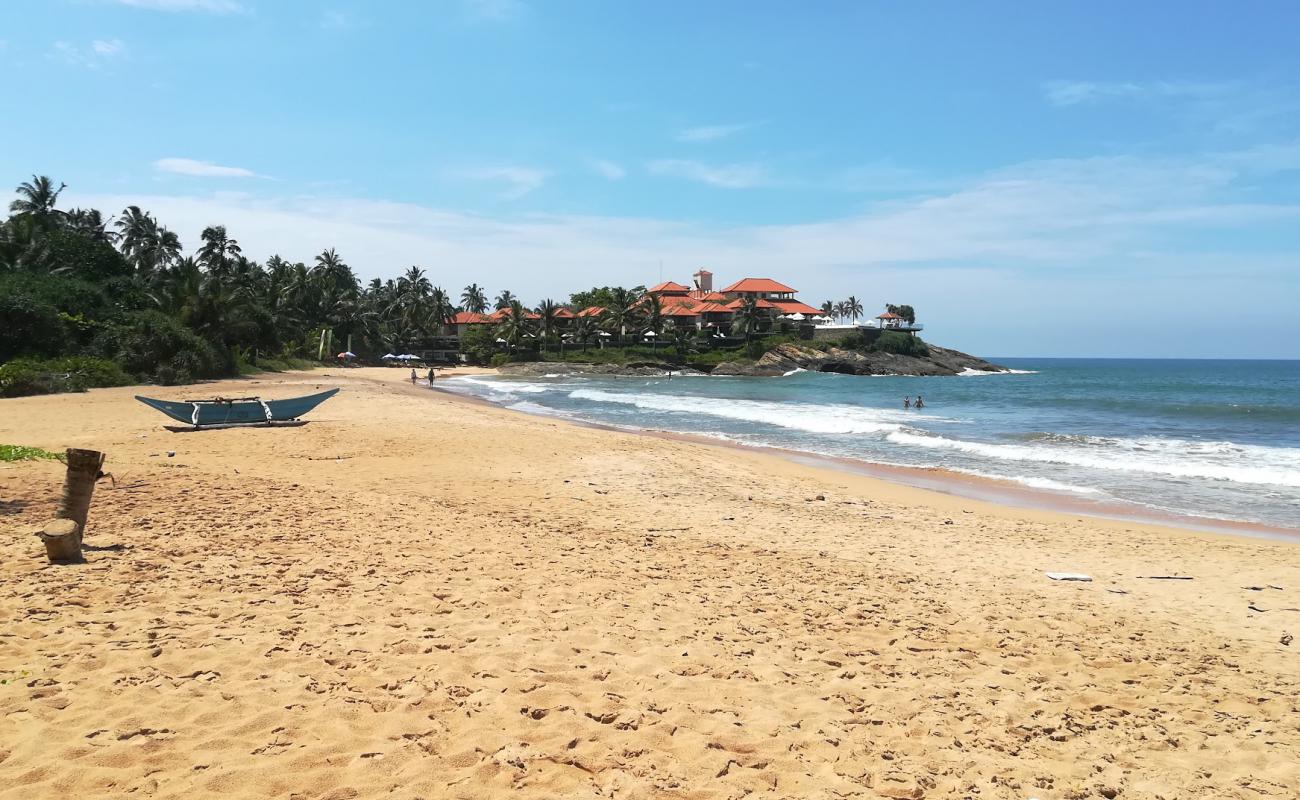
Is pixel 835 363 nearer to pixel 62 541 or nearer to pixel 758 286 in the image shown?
pixel 758 286

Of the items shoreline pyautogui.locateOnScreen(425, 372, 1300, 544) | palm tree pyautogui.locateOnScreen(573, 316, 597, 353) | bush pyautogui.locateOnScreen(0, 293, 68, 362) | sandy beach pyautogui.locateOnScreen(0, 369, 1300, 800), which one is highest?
palm tree pyautogui.locateOnScreen(573, 316, 597, 353)

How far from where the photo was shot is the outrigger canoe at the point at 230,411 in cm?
1730

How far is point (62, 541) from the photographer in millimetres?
6125

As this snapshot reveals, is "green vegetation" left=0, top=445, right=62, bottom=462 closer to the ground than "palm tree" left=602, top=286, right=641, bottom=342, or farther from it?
closer to the ground

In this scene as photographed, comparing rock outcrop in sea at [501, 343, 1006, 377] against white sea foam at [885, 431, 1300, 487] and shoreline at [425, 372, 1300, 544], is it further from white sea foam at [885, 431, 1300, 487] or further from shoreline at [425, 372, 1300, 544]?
shoreline at [425, 372, 1300, 544]

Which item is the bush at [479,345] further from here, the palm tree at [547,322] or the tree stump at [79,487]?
the tree stump at [79,487]

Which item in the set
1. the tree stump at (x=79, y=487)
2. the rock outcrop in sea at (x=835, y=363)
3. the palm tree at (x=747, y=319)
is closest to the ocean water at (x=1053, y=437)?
the tree stump at (x=79, y=487)

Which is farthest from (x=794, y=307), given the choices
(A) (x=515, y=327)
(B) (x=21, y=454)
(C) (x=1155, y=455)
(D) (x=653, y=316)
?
(B) (x=21, y=454)

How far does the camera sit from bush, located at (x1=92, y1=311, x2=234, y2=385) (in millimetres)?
33156

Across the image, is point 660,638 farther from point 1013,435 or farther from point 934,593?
point 1013,435

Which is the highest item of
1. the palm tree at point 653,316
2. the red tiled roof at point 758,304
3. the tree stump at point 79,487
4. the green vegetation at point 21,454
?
the red tiled roof at point 758,304

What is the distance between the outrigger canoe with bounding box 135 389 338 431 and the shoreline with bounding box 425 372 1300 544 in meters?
11.5

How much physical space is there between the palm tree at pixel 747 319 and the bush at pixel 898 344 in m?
15.5

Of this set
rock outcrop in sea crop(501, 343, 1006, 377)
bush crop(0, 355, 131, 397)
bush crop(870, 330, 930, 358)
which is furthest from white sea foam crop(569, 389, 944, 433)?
bush crop(870, 330, 930, 358)
